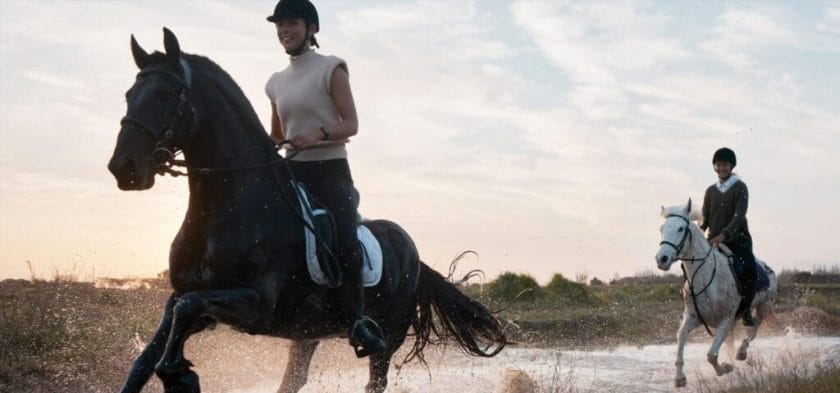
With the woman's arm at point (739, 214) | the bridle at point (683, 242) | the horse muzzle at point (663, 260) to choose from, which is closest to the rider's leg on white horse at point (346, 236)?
the horse muzzle at point (663, 260)

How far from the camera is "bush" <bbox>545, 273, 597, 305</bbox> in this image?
2441cm

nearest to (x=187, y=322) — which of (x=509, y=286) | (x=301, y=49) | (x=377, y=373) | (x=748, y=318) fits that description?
(x=301, y=49)

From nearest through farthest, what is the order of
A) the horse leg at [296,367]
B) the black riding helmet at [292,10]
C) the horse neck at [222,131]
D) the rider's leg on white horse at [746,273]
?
the horse neck at [222,131] → the black riding helmet at [292,10] → the horse leg at [296,367] → the rider's leg on white horse at [746,273]

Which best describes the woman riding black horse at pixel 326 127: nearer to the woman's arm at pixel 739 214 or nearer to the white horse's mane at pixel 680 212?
the white horse's mane at pixel 680 212

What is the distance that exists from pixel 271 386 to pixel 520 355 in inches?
210

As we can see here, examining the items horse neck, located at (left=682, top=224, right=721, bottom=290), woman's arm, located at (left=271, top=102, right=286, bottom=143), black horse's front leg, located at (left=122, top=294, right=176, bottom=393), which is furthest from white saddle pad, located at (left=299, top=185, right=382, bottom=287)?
horse neck, located at (left=682, top=224, right=721, bottom=290)

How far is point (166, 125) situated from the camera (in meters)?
5.76

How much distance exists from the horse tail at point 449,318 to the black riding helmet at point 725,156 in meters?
6.22

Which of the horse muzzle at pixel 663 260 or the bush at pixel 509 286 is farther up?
the horse muzzle at pixel 663 260

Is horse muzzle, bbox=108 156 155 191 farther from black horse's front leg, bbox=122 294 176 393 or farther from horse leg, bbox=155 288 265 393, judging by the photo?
black horse's front leg, bbox=122 294 176 393

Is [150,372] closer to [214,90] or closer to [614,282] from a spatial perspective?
[214,90]

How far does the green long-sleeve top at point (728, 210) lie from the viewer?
→ 13547 mm

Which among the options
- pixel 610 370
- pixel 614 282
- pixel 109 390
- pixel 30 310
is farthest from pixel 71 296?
pixel 614 282

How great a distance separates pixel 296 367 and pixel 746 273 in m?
8.11
